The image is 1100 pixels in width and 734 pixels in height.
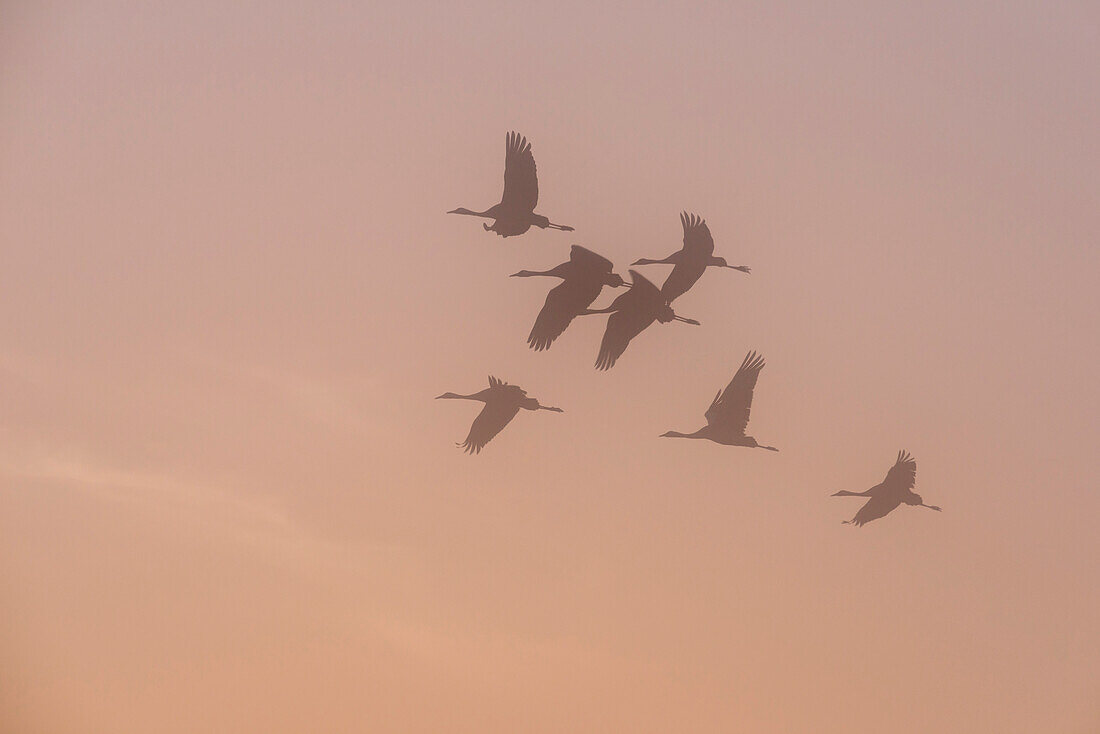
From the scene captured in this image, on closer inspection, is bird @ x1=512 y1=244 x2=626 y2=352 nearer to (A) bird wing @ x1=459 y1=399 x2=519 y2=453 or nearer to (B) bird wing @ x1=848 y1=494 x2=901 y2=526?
(A) bird wing @ x1=459 y1=399 x2=519 y2=453

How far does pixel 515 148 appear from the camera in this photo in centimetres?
2039

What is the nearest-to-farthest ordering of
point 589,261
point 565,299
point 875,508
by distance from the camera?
point 589,261 < point 565,299 < point 875,508

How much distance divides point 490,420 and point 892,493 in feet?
22.9

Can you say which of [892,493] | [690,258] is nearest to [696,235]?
[690,258]

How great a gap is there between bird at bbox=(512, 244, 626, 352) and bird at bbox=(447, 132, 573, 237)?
0.80m

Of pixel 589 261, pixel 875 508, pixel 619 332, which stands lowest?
pixel 875 508

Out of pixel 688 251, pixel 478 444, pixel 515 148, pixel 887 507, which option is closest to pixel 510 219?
pixel 515 148

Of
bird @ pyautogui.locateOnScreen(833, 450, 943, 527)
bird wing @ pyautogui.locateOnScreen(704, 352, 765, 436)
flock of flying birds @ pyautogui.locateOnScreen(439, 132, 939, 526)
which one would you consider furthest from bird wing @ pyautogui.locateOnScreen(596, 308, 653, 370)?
bird @ pyautogui.locateOnScreen(833, 450, 943, 527)

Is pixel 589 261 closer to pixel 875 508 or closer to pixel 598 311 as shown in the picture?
pixel 598 311

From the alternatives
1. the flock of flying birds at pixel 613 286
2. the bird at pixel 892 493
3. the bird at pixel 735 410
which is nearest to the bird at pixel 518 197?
the flock of flying birds at pixel 613 286

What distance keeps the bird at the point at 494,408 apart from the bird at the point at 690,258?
327 centimetres

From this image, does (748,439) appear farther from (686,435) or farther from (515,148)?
(515,148)

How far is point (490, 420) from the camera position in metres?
23.8

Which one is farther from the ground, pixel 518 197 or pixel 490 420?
pixel 518 197
